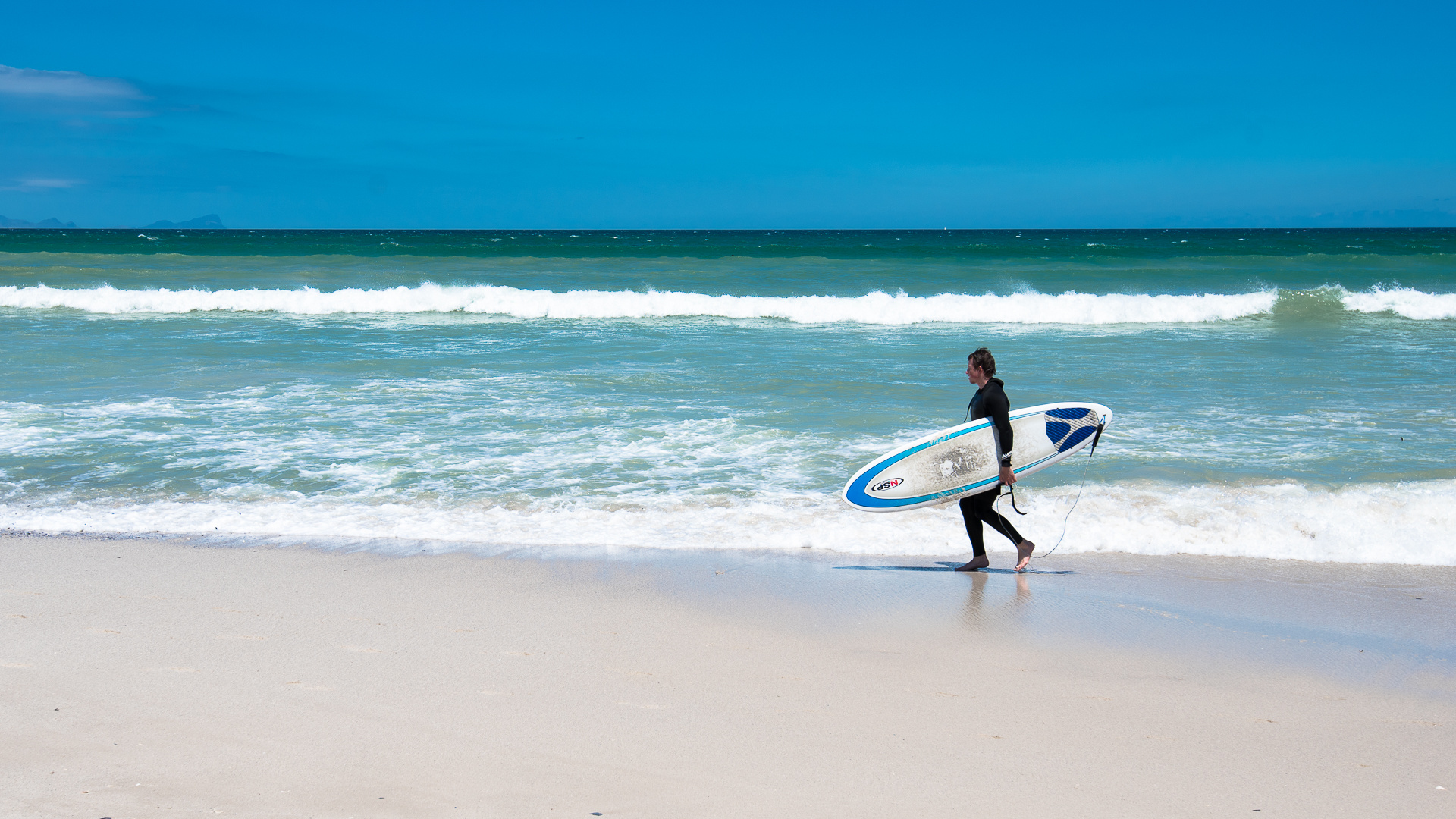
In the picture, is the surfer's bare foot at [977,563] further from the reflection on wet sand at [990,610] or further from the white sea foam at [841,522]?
the white sea foam at [841,522]

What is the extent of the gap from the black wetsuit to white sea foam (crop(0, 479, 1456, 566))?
426 mm

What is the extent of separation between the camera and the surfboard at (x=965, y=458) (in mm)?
5684

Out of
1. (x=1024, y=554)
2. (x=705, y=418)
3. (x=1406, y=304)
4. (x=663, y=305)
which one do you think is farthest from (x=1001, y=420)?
(x=1406, y=304)

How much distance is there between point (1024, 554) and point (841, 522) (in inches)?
49.8

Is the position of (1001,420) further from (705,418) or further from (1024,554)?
(705,418)

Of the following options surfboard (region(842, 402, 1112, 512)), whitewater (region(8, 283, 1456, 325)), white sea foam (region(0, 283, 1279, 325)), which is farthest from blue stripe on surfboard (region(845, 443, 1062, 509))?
whitewater (region(8, 283, 1456, 325))

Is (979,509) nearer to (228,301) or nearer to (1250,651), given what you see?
(1250,651)

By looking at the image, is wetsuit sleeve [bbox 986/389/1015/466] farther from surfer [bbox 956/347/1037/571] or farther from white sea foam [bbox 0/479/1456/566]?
white sea foam [bbox 0/479/1456/566]

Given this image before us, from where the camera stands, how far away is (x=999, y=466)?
18.0 ft

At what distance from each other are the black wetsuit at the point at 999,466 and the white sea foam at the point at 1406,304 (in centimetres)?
2009

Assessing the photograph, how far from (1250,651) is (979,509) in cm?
167

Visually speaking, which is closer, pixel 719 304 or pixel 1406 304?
pixel 1406 304

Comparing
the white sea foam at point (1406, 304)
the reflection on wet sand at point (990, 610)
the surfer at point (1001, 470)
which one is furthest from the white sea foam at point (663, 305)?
the reflection on wet sand at point (990, 610)

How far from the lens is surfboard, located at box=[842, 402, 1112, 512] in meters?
5.68
